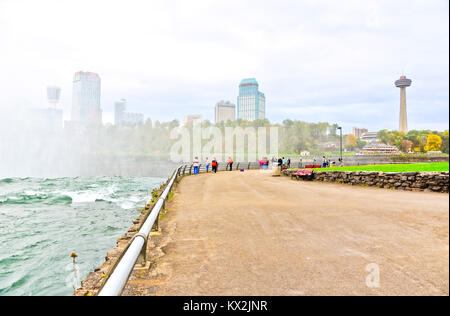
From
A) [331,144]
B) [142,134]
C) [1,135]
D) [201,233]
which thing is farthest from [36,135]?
[331,144]

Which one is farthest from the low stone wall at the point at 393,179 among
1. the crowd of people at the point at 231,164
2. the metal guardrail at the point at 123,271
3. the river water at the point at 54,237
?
the crowd of people at the point at 231,164

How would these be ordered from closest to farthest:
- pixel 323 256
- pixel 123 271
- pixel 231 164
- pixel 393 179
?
pixel 123 271 → pixel 323 256 → pixel 393 179 → pixel 231 164

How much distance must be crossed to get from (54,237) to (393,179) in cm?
1541

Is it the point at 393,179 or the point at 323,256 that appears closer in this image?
the point at 323,256

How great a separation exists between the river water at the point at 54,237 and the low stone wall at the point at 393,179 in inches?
444

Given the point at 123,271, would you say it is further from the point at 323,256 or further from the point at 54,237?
the point at 54,237

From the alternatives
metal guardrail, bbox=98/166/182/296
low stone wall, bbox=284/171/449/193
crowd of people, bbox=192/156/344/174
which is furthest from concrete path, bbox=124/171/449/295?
crowd of people, bbox=192/156/344/174

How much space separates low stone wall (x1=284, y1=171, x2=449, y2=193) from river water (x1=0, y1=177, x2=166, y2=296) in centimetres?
1128

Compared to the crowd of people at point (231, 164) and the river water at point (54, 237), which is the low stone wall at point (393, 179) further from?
the crowd of people at point (231, 164)

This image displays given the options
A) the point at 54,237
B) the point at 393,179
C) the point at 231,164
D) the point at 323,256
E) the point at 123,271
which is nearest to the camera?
the point at 123,271

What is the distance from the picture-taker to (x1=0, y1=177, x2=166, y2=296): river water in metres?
8.35

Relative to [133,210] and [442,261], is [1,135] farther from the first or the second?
[442,261]

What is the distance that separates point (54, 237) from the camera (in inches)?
490

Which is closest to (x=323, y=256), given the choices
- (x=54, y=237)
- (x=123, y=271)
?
(x=123, y=271)
